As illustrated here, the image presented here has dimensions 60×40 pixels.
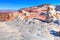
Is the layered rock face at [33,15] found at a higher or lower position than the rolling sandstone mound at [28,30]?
higher

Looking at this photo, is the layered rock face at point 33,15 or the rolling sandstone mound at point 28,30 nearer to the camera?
the rolling sandstone mound at point 28,30

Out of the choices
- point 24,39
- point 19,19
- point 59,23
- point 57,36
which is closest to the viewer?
point 24,39

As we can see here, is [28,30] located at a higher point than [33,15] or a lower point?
lower

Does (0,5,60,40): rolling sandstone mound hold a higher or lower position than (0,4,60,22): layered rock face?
lower

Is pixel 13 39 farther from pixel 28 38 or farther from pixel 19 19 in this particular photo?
pixel 19 19

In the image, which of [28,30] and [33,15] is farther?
[33,15]

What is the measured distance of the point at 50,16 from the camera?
3028 cm

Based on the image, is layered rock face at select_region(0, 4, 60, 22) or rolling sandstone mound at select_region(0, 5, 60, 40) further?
layered rock face at select_region(0, 4, 60, 22)

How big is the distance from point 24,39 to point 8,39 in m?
1.76

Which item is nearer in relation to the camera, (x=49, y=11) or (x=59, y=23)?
(x=59, y=23)

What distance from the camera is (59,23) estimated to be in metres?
24.4

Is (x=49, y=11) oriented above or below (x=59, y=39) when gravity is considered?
above

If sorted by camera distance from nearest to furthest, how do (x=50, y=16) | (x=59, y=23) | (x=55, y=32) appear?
(x=55, y=32) < (x=59, y=23) < (x=50, y=16)

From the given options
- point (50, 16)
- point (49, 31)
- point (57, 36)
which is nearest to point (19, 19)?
point (50, 16)
